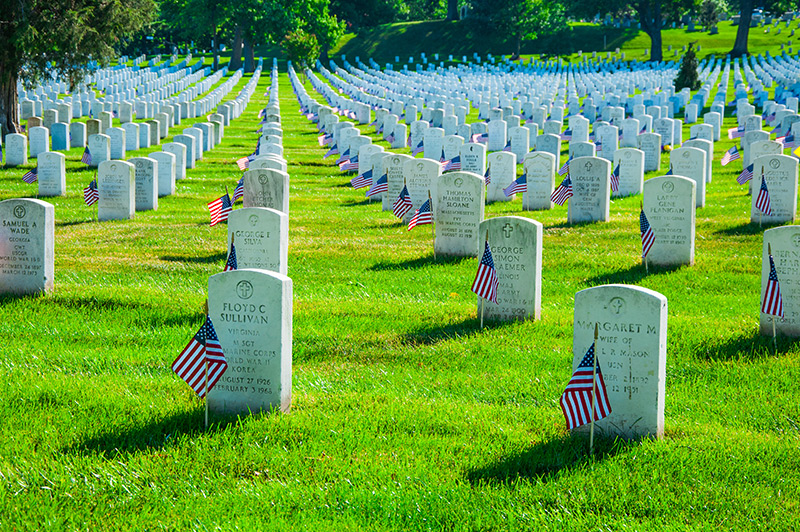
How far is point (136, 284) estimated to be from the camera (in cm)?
1156

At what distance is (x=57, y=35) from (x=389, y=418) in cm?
2346

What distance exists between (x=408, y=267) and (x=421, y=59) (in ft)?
250

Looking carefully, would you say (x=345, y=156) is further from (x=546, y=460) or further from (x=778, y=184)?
(x=546, y=460)

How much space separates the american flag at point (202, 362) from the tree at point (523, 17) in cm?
8220

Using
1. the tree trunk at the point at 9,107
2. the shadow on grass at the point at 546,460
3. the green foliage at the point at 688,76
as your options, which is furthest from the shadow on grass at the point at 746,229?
the green foliage at the point at 688,76

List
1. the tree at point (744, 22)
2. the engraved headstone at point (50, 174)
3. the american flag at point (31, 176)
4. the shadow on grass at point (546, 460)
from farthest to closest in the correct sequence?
1. the tree at point (744, 22)
2. the american flag at point (31, 176)
3. the engraved headstone at point (50, 174)
4. the shadow on grass at point (546, 460)

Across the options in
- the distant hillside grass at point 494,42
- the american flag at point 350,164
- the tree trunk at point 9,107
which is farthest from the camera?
the distant hillside grass at point 494,42

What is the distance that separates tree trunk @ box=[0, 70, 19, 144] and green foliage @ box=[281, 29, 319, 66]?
4779cm

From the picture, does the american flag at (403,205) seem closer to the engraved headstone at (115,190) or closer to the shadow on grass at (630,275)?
the shadow on grass at (630,275)

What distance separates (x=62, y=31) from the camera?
87.7 feet

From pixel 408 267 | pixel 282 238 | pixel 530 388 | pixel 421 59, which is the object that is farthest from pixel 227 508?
pixel 421 59

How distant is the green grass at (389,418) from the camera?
554cm

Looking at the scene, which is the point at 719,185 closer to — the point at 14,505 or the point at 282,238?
the point at 282,238

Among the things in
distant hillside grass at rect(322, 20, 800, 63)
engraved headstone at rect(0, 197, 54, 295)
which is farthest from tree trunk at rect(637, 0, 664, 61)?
engraved headstone at rect(0, 197, 54, 295)
